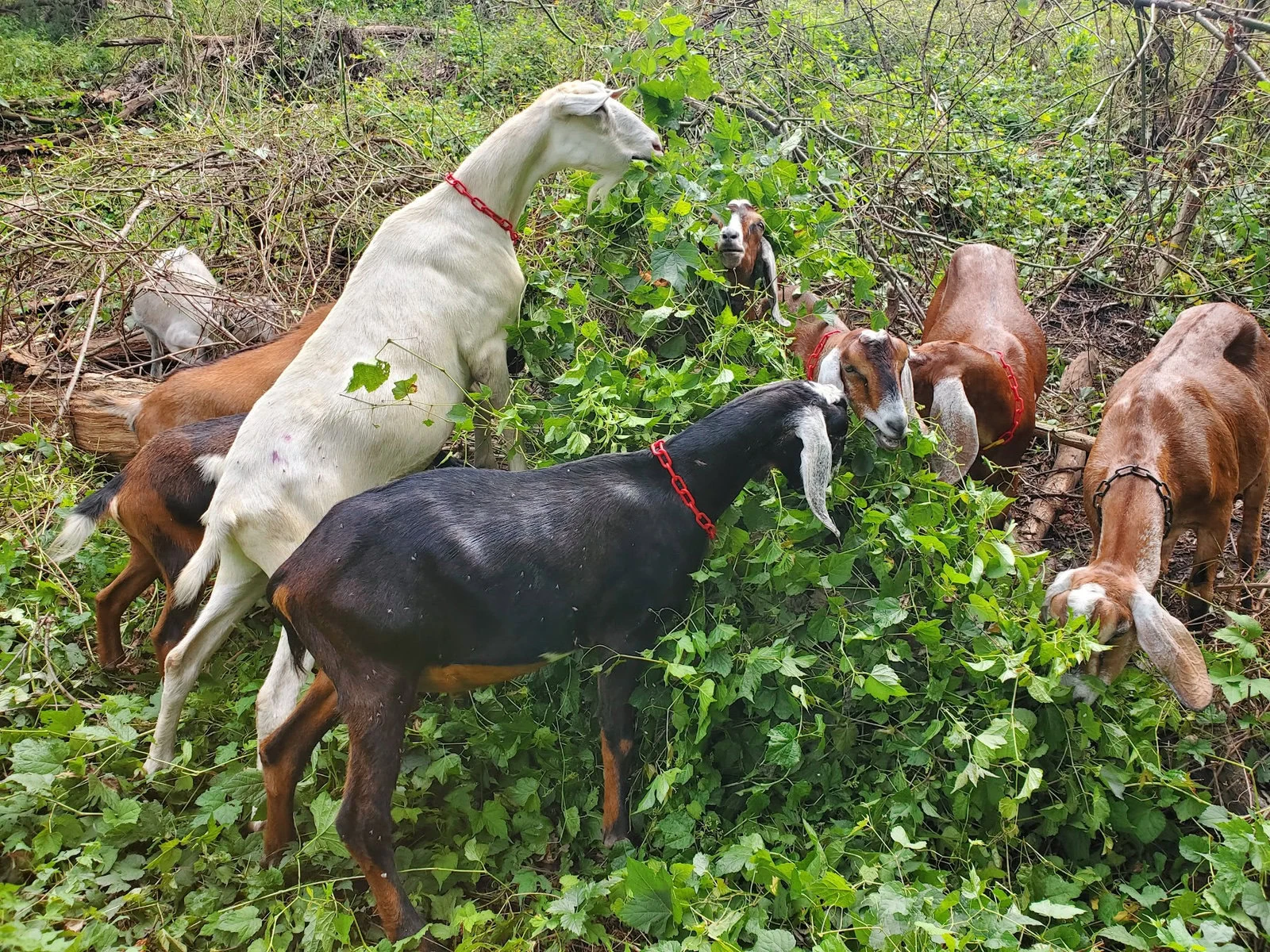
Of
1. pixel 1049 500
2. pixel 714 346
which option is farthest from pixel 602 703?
pixel 1049 500

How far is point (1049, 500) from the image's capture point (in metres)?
5.11

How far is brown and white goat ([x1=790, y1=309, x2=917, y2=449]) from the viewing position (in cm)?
349

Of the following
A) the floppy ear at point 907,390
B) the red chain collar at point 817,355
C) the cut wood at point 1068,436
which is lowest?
the cut wood at point 1068,436

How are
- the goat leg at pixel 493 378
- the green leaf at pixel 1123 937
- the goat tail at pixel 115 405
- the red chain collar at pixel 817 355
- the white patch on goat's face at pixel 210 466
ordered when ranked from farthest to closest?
the goat tail at pixel 115 405
the red chain collar at pixel 817 355
the goat leg at pixel 493 378
the white patch on goat's face at pixel 210 466
the green leaf at pixel 1123 937

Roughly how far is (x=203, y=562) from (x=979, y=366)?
12.0 ft

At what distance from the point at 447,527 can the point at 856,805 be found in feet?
5.40

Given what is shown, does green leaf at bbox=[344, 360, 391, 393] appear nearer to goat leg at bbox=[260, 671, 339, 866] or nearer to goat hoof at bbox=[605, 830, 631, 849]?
goat leg at bbox=[260, 671, 339, 866]

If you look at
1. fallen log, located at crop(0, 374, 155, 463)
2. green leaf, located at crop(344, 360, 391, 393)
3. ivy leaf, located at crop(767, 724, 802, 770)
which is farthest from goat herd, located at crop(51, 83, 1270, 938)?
ivy leaf, located at crop(767, 724, 802, 770)

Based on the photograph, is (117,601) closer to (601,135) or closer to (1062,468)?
(601,135)

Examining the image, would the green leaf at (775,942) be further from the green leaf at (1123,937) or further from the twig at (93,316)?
the twig at (93,316)

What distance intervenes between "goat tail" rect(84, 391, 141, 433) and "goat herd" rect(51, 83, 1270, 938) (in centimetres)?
3

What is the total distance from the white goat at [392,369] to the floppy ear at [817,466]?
139cm

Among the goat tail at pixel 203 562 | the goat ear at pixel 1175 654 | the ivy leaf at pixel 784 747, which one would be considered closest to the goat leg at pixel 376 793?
the goat tail at pixel 203 562

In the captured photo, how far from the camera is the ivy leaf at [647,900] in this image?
256cm
